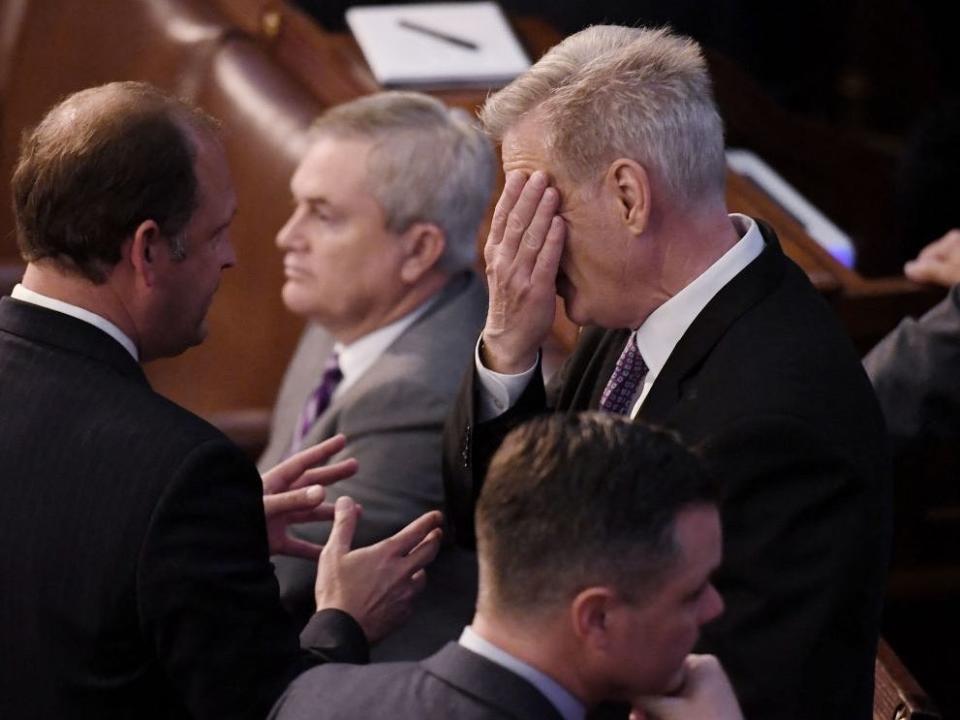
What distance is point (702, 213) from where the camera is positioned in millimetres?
2084

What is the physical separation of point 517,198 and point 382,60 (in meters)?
2.29

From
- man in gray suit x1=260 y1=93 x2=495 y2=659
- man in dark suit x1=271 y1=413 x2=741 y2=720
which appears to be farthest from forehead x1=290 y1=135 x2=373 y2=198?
man in dark suit x1=271 y1=413 x2=741 y2=720

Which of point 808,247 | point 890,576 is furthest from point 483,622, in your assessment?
point 890,576

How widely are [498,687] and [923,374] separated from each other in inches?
54.4

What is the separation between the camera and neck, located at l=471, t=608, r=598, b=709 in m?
1.60

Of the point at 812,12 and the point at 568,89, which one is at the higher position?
the point at 568,89

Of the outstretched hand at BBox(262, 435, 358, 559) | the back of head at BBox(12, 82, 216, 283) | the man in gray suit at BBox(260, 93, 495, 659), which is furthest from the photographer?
the man in gray suit at BBox(260, 93, 495, 659)

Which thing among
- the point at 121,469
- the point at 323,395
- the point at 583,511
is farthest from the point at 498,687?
the point at 323,395

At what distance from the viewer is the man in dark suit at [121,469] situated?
194 cm

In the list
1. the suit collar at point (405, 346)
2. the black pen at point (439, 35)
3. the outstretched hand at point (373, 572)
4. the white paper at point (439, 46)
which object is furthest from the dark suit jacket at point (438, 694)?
the black pen at point (439, 35)

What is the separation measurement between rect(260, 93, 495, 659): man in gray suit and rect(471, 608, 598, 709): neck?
4.58 feet

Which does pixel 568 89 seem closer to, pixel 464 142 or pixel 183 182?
pixel 183 182

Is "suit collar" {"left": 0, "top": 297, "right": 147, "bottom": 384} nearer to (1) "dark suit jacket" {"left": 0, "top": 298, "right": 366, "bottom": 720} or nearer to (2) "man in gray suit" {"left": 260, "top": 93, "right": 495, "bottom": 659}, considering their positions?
(1) "dark suit jacket" {"left": 0, "top": 298, "right": 366, "bottom": 720}

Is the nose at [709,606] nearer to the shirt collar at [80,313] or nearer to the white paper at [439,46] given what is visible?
the shirt collar at [80,313]
